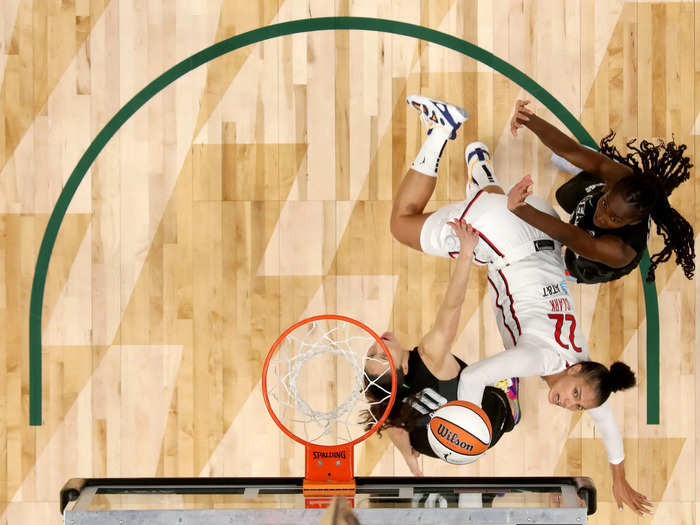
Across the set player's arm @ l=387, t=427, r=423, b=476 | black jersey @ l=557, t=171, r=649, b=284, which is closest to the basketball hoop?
player's arm @ l=387, t=427, r=423, b=476

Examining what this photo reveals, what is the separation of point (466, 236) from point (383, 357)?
2.85 feet

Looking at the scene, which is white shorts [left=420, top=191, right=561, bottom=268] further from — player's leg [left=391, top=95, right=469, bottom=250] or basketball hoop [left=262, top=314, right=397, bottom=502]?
basketball hoop [left=262, top=314, right=397, bottom=502]

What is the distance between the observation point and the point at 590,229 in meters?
3.80

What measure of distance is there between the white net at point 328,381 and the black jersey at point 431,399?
16 centimetres

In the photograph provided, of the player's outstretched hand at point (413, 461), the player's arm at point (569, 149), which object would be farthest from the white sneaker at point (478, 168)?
the player's outstretched hand at point (413, 461)

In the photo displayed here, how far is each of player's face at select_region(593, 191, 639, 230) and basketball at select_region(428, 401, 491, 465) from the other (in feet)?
3.96

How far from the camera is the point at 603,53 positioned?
4406 millimetres

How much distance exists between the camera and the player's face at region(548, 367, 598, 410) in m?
3.78

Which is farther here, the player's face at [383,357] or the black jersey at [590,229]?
the player's face at [383,357]

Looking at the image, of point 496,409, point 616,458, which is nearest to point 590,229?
point 496,409

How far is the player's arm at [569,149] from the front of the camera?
12.8 ft

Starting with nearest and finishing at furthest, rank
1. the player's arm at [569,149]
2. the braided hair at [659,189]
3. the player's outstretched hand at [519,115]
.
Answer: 1. the braided hair at [659,189]
2. the player's arm at [569,149]
3. the player's outstretched hand at [519,115]

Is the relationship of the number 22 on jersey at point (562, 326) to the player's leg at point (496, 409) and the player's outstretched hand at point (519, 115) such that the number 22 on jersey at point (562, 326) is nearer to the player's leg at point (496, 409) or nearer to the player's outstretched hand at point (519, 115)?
the player's leg at point (496, 409)

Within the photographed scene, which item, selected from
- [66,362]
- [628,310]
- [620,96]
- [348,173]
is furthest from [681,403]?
[66,362]
